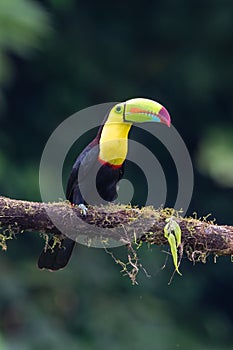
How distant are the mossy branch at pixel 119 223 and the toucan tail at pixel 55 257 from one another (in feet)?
1.23

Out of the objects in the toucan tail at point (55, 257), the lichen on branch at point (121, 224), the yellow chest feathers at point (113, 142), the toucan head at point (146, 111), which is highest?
the toucan head at point (146, 111)

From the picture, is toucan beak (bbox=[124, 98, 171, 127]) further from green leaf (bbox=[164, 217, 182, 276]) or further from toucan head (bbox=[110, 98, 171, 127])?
green leaf (bbox=[164, 217, 182, 276])

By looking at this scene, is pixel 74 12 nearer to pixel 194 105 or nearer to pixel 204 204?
pixel 194 105

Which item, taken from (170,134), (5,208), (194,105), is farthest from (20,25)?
(5,208)

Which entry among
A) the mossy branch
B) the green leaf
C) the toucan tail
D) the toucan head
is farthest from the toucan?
the green leaf

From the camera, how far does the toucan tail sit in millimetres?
3924

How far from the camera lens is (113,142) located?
4152 millimetres

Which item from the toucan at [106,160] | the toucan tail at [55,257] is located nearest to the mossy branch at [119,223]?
the toucan tail at [55,257]

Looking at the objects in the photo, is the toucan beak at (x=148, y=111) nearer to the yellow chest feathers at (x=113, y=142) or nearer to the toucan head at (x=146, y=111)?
the toucan head at (x=146, y=111)

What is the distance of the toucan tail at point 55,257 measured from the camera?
392cm

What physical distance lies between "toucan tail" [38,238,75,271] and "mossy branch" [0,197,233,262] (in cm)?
38

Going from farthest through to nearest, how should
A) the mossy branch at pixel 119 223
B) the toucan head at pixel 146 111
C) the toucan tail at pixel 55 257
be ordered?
the toucan head at pixel 146 111, the toucan tail at pixel 55 257, the mossy branch at pixel 119 223

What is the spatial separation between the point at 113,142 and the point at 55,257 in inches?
24.3

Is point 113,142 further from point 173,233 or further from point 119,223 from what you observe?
point 173,233
